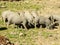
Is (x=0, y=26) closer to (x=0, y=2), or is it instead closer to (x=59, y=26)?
(x=59, y=26)

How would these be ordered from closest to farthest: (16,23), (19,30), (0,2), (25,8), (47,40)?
(47,40) < (19,30) < (16,23) < (25,8) < (0,2)

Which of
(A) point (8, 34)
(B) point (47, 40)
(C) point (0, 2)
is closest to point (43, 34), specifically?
(B) point (47, 40)

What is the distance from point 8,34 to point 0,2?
5528mm

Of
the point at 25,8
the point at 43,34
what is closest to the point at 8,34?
the point at 43,34

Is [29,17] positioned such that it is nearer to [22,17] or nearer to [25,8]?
[22,17]

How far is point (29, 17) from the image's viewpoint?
1299cm

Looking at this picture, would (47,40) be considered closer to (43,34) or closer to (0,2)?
(43,34)

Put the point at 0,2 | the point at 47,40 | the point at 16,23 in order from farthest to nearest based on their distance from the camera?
1. the point at 0,2
2. the point at 16,23
3. the point at 47,40

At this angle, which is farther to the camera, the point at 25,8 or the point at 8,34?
the point at 25,8

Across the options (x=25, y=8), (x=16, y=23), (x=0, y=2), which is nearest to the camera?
(x=16, y=23)

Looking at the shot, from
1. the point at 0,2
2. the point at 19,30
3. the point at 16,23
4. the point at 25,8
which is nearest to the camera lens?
the point at 19,30

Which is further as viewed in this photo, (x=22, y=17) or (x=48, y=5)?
(x=48, y=5)

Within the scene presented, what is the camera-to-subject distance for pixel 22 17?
12.9 metres

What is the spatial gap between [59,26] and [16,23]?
1.91 meters
